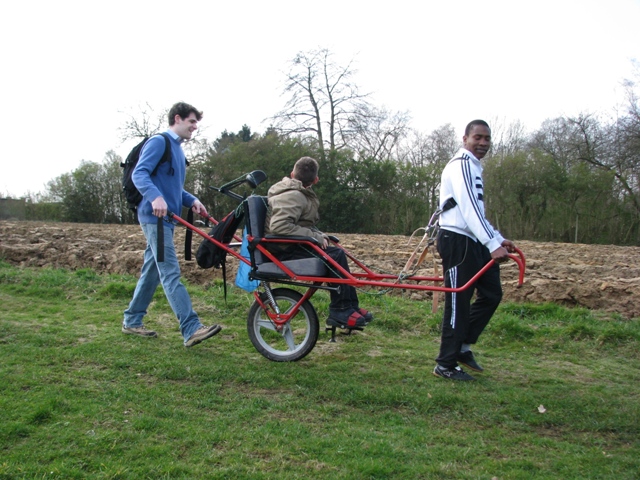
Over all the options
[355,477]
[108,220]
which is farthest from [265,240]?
[108,220]

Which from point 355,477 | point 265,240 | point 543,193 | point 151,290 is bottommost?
point 355,477

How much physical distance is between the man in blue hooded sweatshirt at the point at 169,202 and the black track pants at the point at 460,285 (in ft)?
6.54

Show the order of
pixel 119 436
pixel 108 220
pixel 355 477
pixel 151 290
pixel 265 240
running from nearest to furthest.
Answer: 1. pixel 355 477
2. pixel 119 436
3. pixel 265 240
4. pixel 151 290
5. pixel 108 220

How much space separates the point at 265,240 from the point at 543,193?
2459cm

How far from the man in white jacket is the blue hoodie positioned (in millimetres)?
Answer: 2390

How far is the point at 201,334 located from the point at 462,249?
2.40 m

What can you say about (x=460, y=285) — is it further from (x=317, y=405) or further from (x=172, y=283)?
(x=172, y=283)

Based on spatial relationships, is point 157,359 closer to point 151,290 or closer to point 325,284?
point 151,290

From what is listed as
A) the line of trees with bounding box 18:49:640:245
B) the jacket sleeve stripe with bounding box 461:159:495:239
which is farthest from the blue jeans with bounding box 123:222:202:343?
the line of trees with bounding box 18:49:640:245

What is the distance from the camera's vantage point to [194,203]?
18.8 feet

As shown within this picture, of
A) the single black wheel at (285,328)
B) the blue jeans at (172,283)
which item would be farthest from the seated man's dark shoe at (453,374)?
the blue jeans at (172,283)

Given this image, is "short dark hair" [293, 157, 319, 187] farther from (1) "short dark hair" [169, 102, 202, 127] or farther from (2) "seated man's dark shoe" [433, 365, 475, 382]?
(2) "seated man's dark shoe" [433, 365, 475, 382]

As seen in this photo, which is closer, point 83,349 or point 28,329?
point 83,349

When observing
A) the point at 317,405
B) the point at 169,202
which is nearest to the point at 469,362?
the point at 317,405
